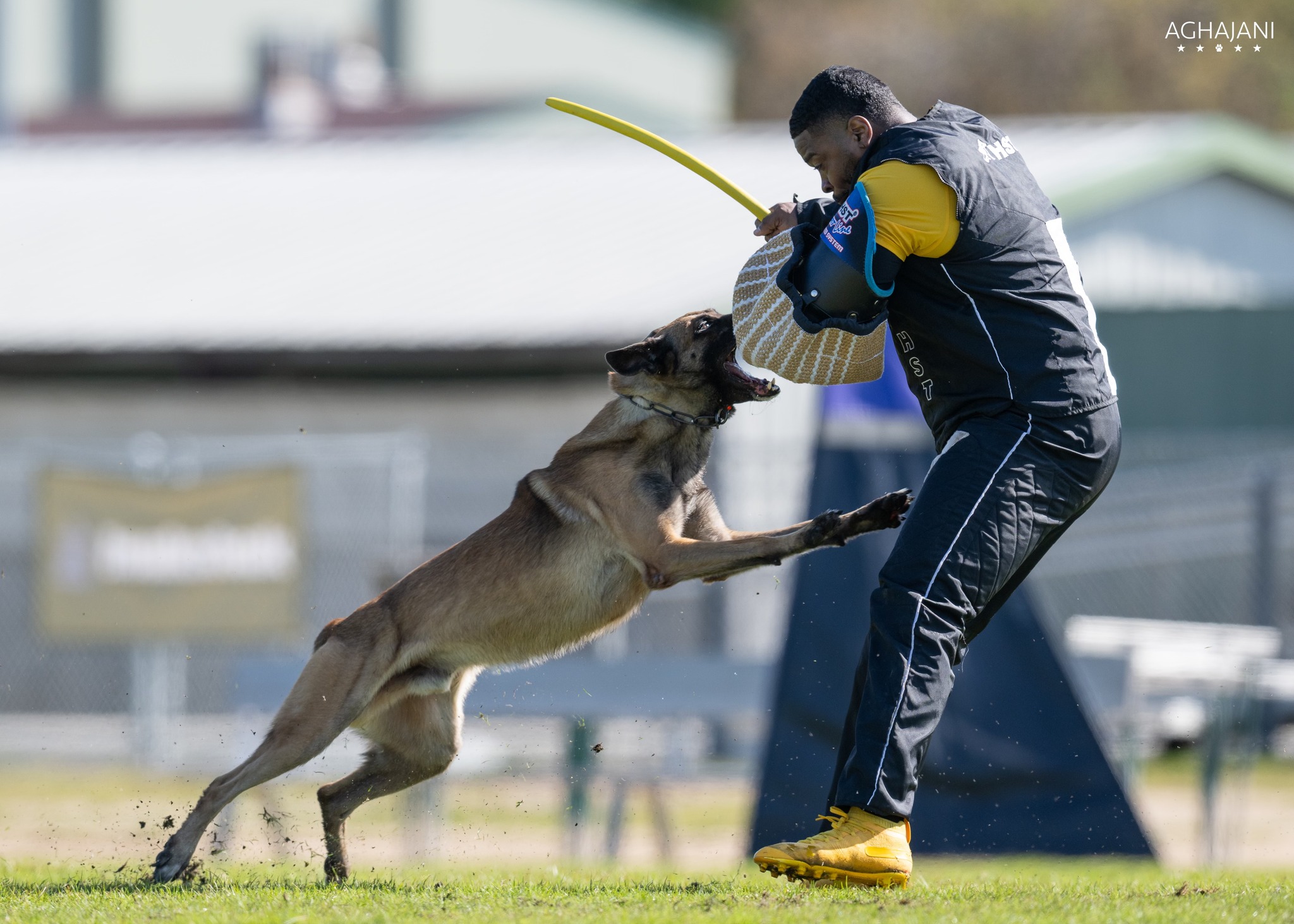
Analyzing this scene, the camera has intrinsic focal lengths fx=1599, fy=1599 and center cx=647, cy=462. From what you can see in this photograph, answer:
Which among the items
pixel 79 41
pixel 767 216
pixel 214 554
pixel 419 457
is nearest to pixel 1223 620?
pixel 419 457

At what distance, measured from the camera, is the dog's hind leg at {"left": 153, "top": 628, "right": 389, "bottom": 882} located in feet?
18.6

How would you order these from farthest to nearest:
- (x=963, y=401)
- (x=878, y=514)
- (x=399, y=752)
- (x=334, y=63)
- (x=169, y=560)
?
(x=334, y=63) < (x=169, y=560) < (x=399, y=752) < (x=878, y=514) < (x=963, y=401)

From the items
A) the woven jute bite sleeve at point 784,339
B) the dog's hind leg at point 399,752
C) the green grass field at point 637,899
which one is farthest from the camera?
the dog's hind leg at point 399,752

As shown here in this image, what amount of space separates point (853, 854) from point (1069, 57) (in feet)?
109

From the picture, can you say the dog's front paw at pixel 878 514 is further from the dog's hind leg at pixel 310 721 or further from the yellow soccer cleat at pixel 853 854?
the dog's hind leg at pixel 310 721

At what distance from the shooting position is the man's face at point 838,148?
473 centimetres

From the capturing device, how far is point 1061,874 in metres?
6.17

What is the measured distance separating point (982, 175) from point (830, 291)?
1.79ft

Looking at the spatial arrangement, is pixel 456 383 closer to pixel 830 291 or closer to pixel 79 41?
pixel 830 291

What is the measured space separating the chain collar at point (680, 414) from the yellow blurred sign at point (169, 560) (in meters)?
6.61

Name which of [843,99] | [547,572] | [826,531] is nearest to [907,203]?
[843,99]

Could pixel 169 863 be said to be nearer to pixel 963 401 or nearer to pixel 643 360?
pixel 643 360

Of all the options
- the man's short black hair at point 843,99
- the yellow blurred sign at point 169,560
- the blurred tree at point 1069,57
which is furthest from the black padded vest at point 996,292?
the blurred tree at point 1069,57

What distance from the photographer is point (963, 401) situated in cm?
474
